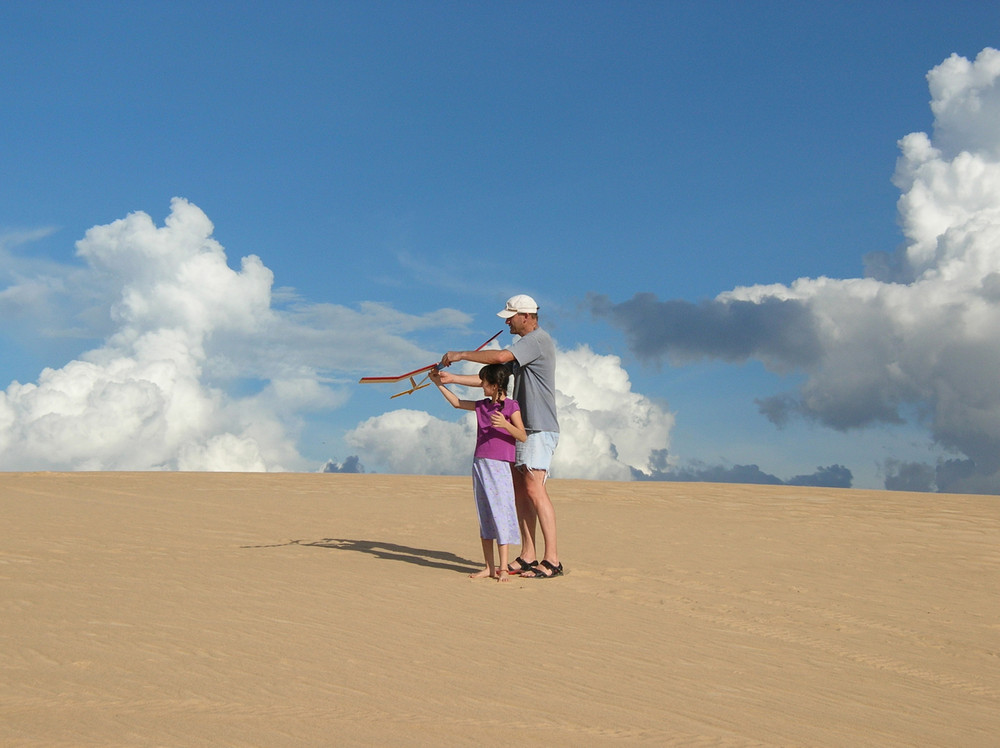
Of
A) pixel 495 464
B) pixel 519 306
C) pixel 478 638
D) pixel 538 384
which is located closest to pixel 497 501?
pixel 495 464

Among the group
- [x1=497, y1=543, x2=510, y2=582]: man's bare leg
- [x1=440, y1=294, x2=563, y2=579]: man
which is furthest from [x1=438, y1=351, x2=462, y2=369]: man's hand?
[x1=497, y1=543, x2=510, y2=582]: man's bare leg

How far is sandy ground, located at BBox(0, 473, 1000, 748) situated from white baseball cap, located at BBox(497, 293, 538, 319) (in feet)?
7.28

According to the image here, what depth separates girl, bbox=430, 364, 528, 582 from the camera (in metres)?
7.11

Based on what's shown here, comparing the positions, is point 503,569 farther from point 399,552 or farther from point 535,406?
point 399,552

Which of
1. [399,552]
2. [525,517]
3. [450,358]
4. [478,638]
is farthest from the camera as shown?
[399,552]

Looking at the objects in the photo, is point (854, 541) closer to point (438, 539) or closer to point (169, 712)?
point (438, 539)

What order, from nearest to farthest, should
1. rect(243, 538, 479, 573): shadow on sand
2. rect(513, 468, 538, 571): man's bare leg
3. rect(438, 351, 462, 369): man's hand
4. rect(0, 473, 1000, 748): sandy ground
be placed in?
rect(0, 473, 1000, 748): sandy ground
rect(438, 351, 462, 369): man's hand
rect(513, 468, 538, 571): man's bare leg
rect(243, 538, 479, 573): shadow on sand

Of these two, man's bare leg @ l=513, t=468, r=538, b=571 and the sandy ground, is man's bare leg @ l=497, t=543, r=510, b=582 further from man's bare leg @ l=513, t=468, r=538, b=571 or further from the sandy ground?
man's bare leg @ l=513, t=468, r=538, b=571

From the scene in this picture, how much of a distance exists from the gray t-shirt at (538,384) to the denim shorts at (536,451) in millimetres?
65

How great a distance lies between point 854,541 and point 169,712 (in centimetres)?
949

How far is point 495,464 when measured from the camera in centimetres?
720

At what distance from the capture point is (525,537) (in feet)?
25.0

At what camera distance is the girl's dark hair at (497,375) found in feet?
23.5

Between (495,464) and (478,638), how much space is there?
2.38 metres
